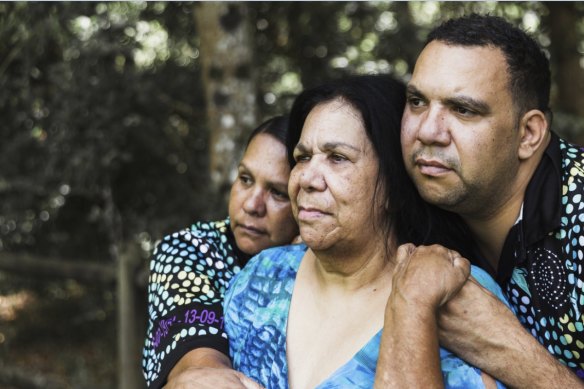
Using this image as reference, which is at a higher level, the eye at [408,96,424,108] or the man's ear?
the eye at [408,96,424,108]

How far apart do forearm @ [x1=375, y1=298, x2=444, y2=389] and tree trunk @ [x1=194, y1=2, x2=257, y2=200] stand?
9.30 ft

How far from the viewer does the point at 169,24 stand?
620 centimetres

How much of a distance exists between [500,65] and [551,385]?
104 centimetres

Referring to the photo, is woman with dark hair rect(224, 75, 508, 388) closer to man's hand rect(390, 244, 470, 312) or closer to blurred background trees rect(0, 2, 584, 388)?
man's hand rect(390, 244, 470, 312)

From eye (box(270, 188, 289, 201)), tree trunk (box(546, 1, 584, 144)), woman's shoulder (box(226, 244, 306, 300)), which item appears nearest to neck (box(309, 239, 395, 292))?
woman's shoulder (box(226, 244, 306, 300))

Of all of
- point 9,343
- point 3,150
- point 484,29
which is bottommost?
point 9,343

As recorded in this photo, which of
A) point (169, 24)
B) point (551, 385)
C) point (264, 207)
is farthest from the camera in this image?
point (169, 24)

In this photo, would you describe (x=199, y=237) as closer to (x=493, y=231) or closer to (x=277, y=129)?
(x=277, y=129)

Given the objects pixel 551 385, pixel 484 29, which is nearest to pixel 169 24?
pixel 484 29

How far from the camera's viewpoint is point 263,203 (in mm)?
3465

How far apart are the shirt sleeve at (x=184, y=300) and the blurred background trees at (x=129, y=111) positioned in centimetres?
171

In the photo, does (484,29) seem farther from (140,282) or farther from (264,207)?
(140,282)

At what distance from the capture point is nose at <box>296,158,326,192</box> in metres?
2.74

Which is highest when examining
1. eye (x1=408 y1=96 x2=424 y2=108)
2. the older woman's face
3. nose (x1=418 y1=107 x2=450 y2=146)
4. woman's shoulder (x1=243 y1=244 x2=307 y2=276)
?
eye (x1=408 y1=96 x2=424 y2=108)
